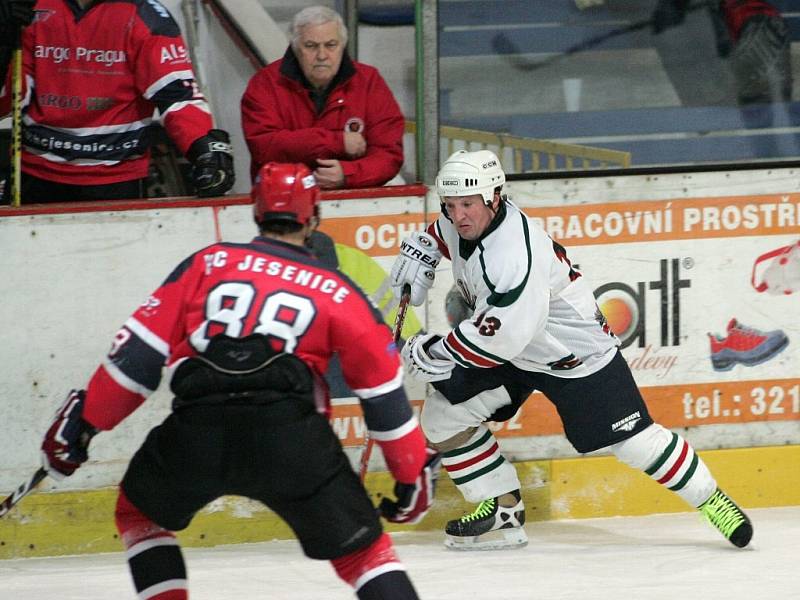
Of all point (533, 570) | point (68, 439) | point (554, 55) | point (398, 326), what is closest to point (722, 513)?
point (533, 570)

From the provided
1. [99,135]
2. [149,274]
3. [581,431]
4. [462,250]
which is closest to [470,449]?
[581,431]

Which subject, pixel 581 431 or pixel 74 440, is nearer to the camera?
pixel 74 440

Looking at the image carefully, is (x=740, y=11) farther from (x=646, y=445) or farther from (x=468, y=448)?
(x=468, y=448)

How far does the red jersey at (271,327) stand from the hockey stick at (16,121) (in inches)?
54.9

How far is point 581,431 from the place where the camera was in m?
3.89

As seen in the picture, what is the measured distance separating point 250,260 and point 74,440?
0.51 meters

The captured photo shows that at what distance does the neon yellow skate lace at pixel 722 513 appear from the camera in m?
3.89

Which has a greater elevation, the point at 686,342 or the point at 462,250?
the point at 462,250

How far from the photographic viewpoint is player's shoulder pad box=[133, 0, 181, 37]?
158 inches

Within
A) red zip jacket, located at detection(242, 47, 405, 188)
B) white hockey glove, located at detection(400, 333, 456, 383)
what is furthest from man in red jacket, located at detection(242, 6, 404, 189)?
white hockey glove, located at detection(400, 333, 456, 383)

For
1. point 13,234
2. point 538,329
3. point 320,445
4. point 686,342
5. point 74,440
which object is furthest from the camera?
point 686,342

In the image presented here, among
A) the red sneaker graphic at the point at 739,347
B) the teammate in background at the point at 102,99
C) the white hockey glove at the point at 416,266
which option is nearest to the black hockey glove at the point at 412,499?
the white hockey glove at the point at 416,266

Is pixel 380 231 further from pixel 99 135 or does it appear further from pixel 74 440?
pixel 74 440

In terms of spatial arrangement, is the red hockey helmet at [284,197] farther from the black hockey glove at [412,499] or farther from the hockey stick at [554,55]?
the hockey stick at [554,55]
